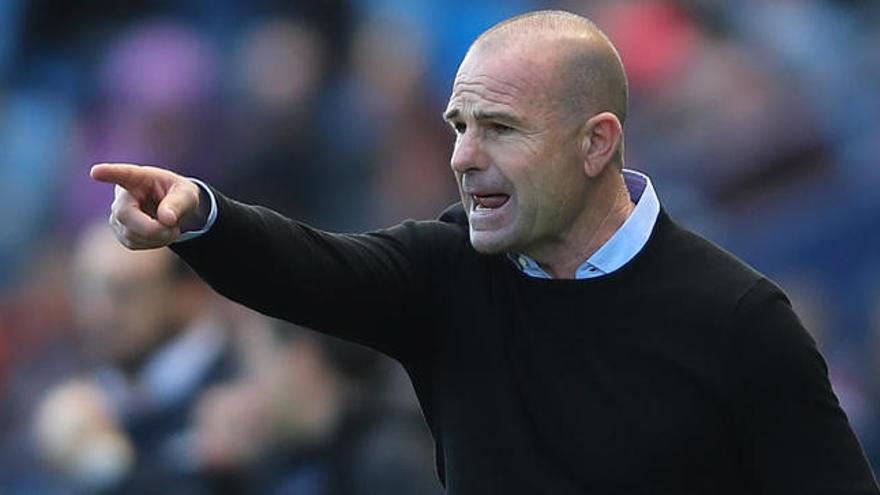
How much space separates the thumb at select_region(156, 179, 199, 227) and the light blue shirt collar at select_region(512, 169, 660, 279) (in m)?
0.64

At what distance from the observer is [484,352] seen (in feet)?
9.93

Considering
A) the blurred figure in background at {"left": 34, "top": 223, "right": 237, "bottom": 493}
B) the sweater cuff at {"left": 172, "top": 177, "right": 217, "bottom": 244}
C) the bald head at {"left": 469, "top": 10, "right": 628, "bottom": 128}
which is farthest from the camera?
the blurred figure in background at {"left": 34, "top": 223, "right": 237, "bottom": 493}

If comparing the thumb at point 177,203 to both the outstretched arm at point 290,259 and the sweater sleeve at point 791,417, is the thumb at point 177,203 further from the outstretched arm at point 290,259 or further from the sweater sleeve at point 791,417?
the sweater sleeve at point 791,417

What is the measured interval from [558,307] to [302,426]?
3192 mm

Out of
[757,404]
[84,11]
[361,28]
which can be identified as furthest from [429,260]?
[84,11]

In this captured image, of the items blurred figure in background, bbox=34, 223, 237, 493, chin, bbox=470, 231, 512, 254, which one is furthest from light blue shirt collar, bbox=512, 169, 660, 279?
blurred figure in background, bbox=34, 223, 237, 493

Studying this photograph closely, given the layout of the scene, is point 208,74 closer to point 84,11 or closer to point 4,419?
point 84,11

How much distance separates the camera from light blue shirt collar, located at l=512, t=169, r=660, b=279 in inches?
118

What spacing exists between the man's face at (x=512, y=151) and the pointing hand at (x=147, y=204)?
51 centimetres

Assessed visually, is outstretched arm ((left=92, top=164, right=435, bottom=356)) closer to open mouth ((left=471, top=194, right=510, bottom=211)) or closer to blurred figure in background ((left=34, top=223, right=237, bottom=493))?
open mouth ((left=471, top=194, right=510, bottom=211))

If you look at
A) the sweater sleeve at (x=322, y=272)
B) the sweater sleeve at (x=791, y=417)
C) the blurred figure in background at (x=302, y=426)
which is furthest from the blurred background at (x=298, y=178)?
the sweater sleeve at (x=791, y=417)

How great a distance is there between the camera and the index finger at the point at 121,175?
2553 millimetres

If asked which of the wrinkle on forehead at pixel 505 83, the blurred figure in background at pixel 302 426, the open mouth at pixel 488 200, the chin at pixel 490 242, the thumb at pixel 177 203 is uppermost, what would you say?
the wrinkle on forehead at pixel 505 83

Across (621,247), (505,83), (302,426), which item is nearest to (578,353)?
(621,247)
